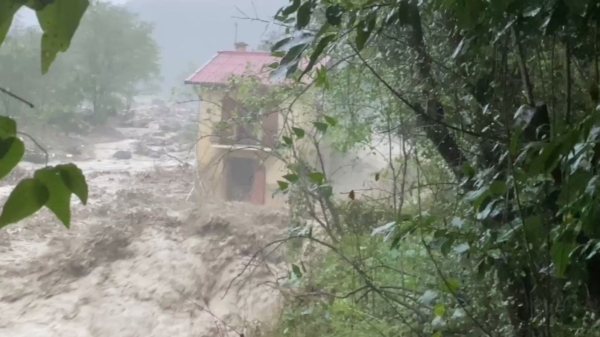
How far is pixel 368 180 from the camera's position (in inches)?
71.1

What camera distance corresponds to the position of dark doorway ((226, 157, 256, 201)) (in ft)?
5.98

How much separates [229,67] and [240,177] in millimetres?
342

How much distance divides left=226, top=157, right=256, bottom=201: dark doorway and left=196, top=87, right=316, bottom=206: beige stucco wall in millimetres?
21

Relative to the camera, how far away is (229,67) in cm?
188

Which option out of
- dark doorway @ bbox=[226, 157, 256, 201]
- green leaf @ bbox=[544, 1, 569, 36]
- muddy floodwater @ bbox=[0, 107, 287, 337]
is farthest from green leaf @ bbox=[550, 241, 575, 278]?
dark doorway @ bbox=[226, 157, 256, 201]

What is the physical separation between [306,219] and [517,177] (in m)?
1.28

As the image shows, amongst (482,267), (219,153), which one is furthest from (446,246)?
(219,153)

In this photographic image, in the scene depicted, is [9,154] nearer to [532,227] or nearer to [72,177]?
[72,177]

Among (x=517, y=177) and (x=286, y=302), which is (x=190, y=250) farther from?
(x=517, y=177)

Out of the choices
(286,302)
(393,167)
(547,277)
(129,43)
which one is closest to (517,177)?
(547,277)

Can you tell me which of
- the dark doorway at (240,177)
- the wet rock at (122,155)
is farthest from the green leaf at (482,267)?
the wet rock at (122,155)

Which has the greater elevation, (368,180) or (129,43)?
(129,43)

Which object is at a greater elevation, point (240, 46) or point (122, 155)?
point (240, 46)

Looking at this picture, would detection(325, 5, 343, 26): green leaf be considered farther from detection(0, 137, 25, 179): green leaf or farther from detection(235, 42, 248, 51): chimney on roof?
detection(235, 42, 248, 51): chimney on roof
